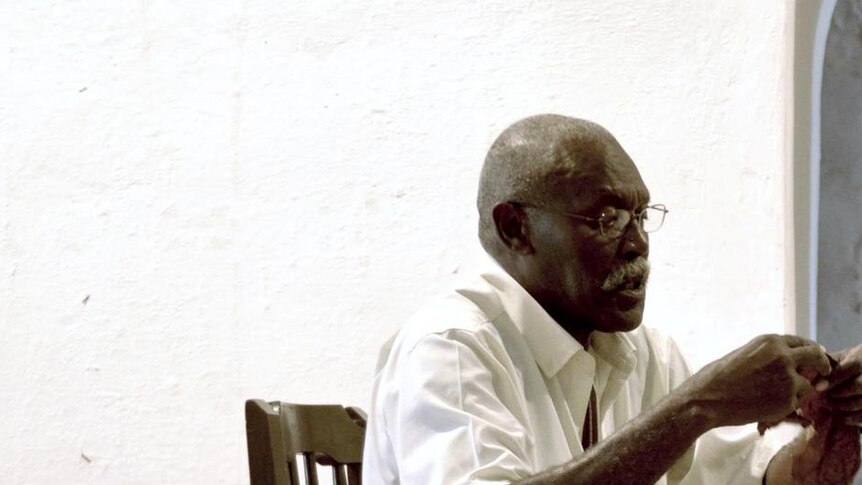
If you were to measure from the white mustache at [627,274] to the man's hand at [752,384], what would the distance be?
29 cm

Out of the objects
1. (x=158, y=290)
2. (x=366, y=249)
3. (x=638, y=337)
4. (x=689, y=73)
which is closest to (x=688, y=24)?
(x=689, y=73)

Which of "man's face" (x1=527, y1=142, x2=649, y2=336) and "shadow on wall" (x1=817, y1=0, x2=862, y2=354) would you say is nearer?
"man's face" (x1=527, y1=142, x2=649, y2=336)

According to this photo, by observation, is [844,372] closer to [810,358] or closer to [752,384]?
[810,358]

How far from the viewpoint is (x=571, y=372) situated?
196 centimetres

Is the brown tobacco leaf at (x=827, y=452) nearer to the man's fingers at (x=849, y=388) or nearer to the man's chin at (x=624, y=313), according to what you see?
the man's fingers at (x=849, y=388)

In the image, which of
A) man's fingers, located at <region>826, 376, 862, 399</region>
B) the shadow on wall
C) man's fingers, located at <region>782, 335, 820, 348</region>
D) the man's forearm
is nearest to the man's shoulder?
the man's forearm

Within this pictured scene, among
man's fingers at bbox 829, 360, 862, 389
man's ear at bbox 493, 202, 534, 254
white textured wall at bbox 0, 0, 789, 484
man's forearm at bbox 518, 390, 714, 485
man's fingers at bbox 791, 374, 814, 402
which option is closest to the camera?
man's forearm at bbox 518, 390, 714, 485

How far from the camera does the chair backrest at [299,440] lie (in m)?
1.79

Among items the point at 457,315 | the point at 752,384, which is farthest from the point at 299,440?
the point at 752,384

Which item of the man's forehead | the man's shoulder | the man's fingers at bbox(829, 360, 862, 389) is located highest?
the man's forehead

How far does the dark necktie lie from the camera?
1.96 metres

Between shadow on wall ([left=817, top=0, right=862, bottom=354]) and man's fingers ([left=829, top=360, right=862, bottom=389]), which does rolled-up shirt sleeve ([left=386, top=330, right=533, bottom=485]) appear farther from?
shadow on wall ([left=817, top=0, right=862, bottom=354])

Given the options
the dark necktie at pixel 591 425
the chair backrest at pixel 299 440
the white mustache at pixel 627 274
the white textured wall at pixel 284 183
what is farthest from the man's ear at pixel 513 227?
the white textured wall at pixel 284 183

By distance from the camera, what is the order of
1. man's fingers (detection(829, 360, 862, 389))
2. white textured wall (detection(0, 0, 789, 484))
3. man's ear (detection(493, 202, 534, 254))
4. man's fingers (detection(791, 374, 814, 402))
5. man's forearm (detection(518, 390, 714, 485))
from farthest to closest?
white textured wall (detection(0, 0, 789, 484)), man's ear (detection(493, 202, 534, 254)), man's fingers (detection(829, 360, 862, 389)), man's fingers (detection(791, 374, 814, 402)), man's forearm (detection(518, 390, 714, 485))
